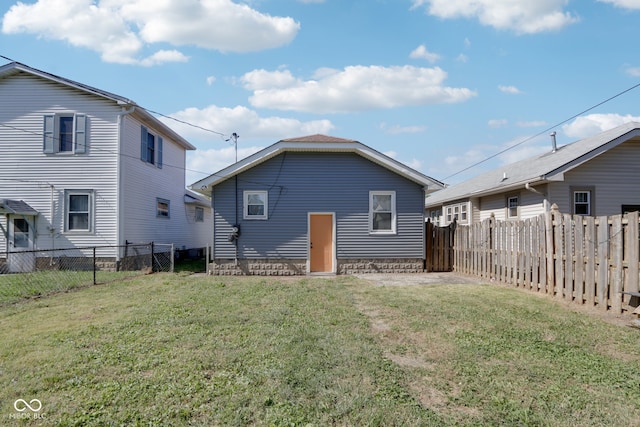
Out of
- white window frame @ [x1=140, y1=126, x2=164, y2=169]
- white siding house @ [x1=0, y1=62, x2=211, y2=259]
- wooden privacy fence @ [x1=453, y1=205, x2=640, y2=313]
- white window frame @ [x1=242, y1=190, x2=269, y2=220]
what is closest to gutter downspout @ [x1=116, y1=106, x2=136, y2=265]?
white siding house @ [x1=0, y1=62, x2=211, y2=259]

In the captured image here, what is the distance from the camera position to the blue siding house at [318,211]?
1299 centimetres

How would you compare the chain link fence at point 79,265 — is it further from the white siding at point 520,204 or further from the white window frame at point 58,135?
the white siding at point 520,204

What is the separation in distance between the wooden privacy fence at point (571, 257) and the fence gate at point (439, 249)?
217 cm

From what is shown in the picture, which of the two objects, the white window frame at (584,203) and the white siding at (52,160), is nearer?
the white window frame at (584,203)

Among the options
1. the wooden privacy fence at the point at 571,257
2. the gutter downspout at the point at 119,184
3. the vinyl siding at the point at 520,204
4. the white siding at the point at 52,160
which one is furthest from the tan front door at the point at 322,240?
the white siding at the point at 52,160

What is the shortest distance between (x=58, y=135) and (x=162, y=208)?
17.1 ft

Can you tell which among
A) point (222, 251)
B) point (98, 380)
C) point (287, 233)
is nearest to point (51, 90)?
point (222, 251)

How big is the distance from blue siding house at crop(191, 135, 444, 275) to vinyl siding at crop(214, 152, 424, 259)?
0.03 metres

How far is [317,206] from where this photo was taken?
43.5ft

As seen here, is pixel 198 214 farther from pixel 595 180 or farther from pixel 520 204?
pixel 595 180

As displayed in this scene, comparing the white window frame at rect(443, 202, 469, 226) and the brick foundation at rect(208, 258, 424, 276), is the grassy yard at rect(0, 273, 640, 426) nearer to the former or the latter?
the brick foundation at rect(208, 258, 424, 276)

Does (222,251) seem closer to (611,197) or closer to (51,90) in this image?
(51,90)

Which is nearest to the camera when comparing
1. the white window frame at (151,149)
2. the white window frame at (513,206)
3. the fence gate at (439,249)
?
the fence gate at (439,249)

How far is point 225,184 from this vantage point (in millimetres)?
13102
